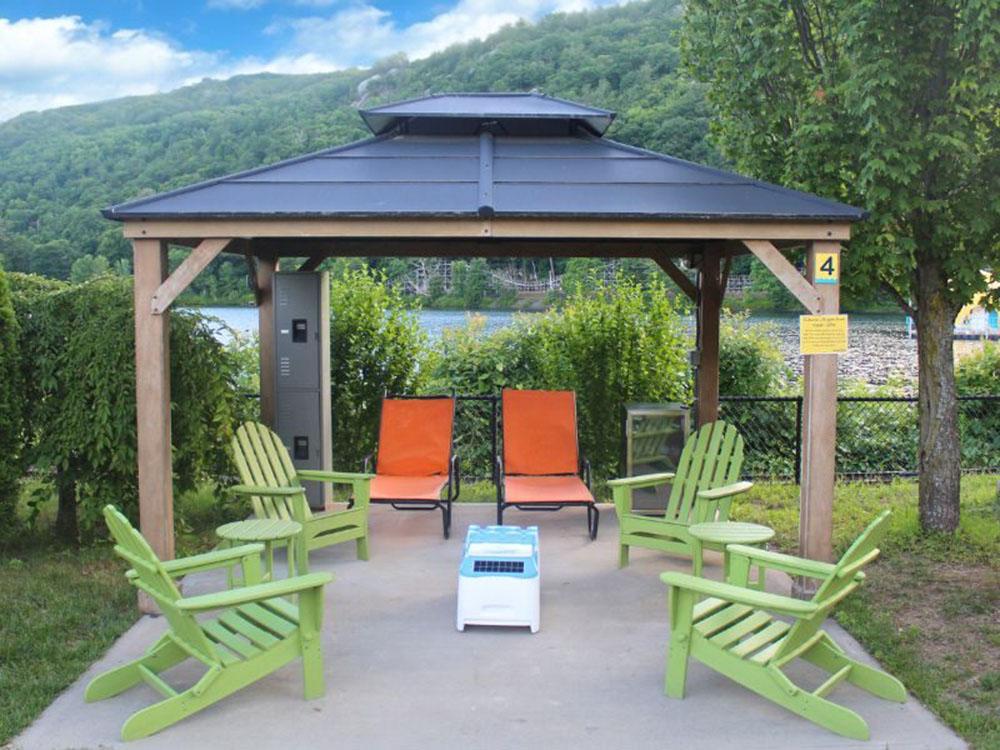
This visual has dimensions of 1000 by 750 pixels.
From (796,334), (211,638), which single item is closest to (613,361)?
(796,334)

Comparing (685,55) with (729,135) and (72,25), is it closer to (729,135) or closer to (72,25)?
(729,135)

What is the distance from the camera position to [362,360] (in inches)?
360

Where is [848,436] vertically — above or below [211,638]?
above

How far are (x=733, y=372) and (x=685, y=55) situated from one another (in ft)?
13.1

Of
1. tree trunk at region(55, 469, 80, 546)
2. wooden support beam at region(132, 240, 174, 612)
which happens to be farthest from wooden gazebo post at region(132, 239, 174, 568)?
tree trunk at region(55, 469, 80, 546)

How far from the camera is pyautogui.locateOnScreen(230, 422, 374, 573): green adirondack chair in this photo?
593cm

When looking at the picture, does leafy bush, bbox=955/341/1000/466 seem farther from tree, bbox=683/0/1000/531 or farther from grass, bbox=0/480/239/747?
grass, bbox=0/480/239/747

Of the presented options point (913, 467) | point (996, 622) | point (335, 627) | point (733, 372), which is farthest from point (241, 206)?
point (913, 467)

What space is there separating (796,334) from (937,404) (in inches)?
261

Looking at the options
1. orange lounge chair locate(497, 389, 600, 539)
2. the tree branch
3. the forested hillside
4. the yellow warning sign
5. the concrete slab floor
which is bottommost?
the concrete slab floor

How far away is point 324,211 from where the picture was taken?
5.32 metres

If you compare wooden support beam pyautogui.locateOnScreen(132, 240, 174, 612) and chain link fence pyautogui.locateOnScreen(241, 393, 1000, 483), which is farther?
chain link fence pyautogui.locateOnScreen(241, 393, 1000, 483)

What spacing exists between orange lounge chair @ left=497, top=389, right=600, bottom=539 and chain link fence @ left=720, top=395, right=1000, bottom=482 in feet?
10.3

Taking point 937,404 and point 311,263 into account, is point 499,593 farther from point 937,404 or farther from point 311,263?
point 311,263
